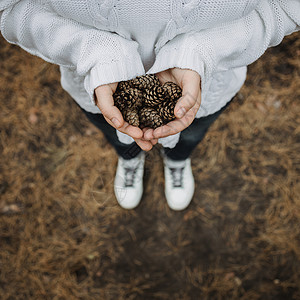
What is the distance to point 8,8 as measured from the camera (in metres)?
0.96

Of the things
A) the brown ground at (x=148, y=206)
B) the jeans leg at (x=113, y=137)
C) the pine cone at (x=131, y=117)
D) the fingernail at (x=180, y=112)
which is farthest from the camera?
the brown ground at (x=148, y=206)

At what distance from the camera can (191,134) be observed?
4.74 ft

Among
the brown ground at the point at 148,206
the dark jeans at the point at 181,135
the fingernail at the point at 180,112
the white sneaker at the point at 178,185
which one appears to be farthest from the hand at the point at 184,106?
the brown ground at the point at 148,206

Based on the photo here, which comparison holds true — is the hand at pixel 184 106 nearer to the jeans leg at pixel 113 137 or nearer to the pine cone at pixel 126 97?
the pine cone at pixel 126 97

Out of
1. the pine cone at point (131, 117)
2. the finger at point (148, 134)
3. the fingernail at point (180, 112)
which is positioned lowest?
the finger at point (148, 134)

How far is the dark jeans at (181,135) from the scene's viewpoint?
1.37 metres

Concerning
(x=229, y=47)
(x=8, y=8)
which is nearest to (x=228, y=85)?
(x=229, y=47)

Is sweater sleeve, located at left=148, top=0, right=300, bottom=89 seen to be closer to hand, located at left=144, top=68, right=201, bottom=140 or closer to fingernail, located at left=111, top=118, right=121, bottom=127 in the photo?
hand, located at left=144, top=68, right=201, bottom=140

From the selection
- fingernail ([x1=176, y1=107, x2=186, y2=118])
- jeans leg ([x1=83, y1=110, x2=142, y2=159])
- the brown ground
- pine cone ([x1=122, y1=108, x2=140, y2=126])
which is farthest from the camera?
the brown ground

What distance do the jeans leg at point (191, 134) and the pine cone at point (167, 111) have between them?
356 millimetres

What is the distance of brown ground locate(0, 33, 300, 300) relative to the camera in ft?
6.31

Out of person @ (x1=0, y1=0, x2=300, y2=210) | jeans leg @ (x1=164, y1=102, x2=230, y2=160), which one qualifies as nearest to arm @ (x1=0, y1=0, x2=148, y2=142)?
person @ (x1=0, y1=0, x2=300, y2=210)

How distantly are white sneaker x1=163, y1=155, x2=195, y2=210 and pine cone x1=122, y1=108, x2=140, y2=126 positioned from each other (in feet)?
3.04

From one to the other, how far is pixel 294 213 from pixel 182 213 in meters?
0.80
